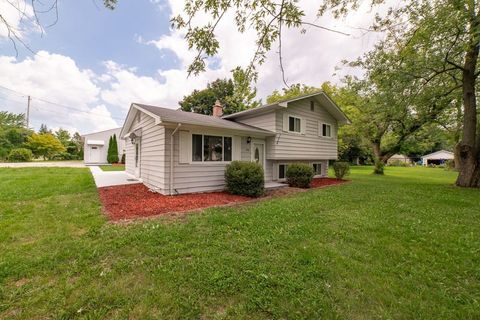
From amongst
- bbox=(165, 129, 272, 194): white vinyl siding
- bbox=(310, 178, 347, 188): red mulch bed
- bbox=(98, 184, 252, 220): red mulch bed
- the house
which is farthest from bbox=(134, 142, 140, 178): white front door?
Result: bbox=(310, 178, 347, 188): red mulch bed

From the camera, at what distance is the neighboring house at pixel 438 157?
4563 cm

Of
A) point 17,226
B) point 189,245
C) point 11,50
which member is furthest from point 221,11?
point 17,226

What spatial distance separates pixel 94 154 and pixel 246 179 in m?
23.7

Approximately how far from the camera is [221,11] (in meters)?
3.22

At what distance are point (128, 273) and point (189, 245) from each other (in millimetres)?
975

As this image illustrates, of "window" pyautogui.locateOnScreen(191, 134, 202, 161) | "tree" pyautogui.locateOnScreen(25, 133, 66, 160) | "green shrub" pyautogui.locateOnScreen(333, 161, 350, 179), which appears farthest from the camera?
"tree" pyautogui.locateOnScreen(25, 133, 66, 160)

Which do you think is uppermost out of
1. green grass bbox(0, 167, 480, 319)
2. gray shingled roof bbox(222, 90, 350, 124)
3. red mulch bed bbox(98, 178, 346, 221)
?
gray shingled roof bbox(222, 90, 350, 124)

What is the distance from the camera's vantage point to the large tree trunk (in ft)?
32.0

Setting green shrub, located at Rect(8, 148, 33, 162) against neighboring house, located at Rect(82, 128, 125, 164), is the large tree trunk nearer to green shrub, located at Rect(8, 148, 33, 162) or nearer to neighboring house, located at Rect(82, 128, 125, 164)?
neighboring house, located at Rect(82, 128, 125, 164)

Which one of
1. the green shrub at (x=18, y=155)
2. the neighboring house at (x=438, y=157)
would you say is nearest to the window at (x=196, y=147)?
the green shrub at (x=18, y=155)

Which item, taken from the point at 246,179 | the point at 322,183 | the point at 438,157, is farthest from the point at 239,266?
the point at 438,157

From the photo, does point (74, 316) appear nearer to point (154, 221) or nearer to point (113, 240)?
point (113, 240)

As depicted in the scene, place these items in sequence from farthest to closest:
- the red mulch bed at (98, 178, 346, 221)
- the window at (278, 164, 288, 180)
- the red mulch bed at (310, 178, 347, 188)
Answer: the window at (278, 164, 288, 180) → the red mulch bed at (310, 178, 347, 188) → the red mulch bed at (98, 178, 346, 221)

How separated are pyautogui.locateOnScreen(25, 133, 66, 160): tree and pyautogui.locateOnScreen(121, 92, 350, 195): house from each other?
23.4m
